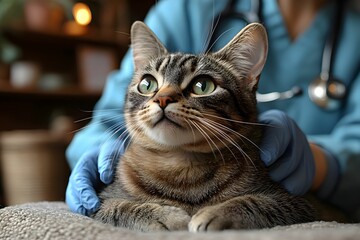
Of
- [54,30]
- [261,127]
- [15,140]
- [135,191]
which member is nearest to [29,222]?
[135,191]

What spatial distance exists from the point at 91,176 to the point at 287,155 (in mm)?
379

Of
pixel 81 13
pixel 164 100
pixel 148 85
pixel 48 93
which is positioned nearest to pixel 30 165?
pixel 48 93

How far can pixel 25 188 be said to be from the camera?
2020 millimetres

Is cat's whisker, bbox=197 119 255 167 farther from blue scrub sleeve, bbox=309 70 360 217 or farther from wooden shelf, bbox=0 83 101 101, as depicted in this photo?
wooden shelf, bbox=0 83 101 101

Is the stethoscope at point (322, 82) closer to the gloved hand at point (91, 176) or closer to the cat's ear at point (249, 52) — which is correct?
the cat's ear at point (249, 52)

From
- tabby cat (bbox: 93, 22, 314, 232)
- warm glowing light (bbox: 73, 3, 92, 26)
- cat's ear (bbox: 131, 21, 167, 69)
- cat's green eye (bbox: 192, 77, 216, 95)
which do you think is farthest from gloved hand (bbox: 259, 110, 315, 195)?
warm glowing light (bbox: 73, 3, 92, 26)

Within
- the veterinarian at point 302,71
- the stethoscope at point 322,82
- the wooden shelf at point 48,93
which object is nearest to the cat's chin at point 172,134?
the veterinarian at point 302,71

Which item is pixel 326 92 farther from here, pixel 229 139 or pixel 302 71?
pixel 229 139

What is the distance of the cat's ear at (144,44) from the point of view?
0.91 meters

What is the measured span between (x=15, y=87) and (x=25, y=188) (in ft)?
1.75

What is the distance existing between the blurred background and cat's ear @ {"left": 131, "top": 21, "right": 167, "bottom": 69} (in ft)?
3.65

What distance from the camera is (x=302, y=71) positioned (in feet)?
3.95

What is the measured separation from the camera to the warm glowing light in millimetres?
2475

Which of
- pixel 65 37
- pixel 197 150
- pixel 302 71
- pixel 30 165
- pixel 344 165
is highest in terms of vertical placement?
pixel 65 37
